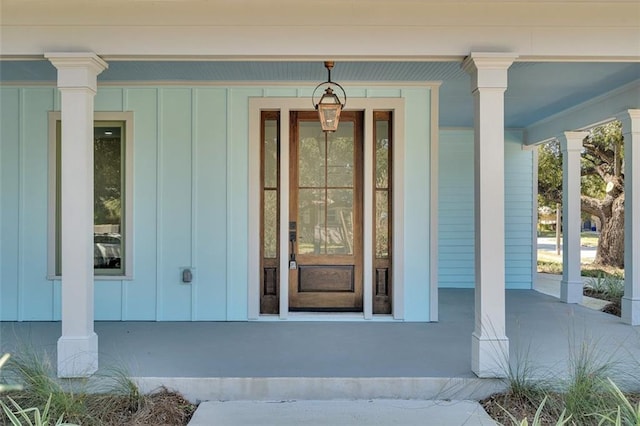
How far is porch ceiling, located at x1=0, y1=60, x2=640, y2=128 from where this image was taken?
13.8ft

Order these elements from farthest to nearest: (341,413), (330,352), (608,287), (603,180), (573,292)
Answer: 1. (603,180)
2. (608,287)
3. (573,292)
4. (330,352)
5. (341,413)

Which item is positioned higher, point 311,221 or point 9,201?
point 9,201

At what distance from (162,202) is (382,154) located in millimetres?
2444

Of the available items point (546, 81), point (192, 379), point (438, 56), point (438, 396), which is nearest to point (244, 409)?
point (192, 379)

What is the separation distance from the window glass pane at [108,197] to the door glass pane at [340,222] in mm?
2283

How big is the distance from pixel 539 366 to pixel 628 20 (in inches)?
103

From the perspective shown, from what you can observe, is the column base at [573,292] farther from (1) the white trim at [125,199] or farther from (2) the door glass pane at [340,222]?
(1) the white trim at [125,199]

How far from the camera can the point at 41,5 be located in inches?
129

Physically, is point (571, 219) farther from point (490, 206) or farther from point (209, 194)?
point (209, 194)

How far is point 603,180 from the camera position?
12.3 meters

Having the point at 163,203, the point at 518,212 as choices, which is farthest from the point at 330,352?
the point at 518,212

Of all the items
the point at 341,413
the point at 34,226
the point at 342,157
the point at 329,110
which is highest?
the point at 329,110

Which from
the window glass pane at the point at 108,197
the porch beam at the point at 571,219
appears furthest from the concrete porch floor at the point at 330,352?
the porch beam at the point at 571,219

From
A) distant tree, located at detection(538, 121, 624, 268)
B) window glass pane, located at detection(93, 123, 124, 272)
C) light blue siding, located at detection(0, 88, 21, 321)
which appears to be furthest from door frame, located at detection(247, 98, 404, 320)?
distant tree, located at detection(538, 121, 624, 268)
